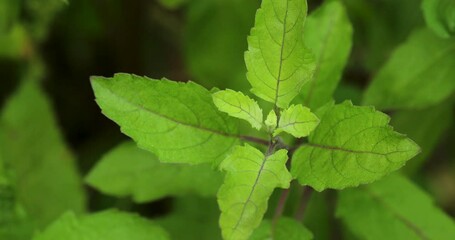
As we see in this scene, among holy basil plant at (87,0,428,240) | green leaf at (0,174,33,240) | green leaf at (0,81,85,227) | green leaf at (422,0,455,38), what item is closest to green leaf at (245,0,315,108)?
holy basil plant at (87,0,428,240)

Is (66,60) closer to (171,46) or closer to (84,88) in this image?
(84,88)

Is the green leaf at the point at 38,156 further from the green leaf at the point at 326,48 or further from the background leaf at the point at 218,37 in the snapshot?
the green leaf at the point at 326,48

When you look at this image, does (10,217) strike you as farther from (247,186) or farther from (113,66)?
(113,66)

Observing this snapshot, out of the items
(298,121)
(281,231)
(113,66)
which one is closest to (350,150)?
(298,121)

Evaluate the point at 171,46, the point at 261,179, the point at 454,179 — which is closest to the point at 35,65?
the point at 171,46

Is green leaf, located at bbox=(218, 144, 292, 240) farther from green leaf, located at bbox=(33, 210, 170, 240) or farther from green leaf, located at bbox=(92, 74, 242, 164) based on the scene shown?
green leaf, located at bbox=(33, 210, 170, 240)
